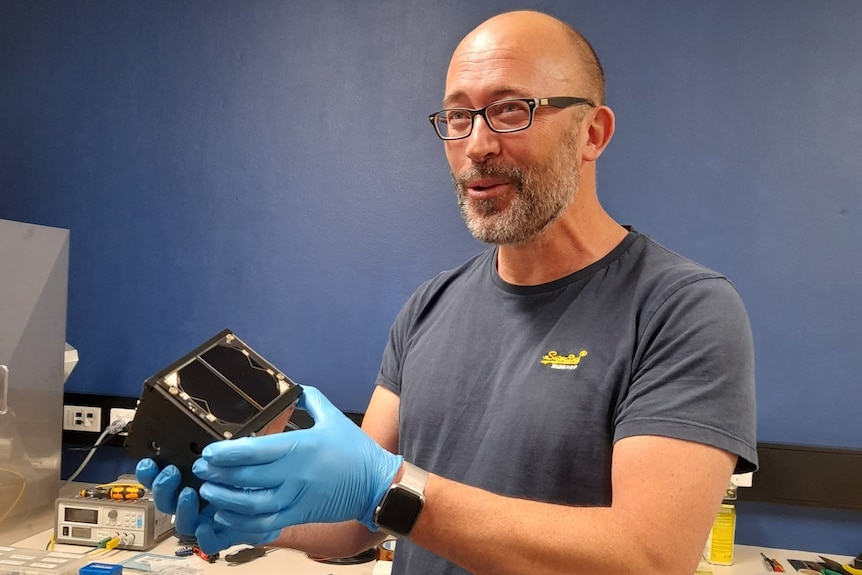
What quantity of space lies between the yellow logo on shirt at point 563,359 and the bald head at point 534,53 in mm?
449

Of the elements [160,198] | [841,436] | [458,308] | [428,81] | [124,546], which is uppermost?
[428,81]

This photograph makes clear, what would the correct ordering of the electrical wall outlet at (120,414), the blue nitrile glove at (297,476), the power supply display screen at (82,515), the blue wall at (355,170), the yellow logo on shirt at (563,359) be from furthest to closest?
1. the electrical wall outlet at (120,414)
2. the blue wall at (355,170)
3. the power supply display screen at (82,515)
4. the yellow logo on shirt at (563,359)
5. the blue nitrile glove at (297,476)

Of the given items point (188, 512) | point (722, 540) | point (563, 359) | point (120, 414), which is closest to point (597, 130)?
point (563, 359)

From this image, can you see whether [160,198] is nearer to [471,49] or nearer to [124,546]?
[124,546]

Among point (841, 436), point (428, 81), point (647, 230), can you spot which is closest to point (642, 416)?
point (647, 230)

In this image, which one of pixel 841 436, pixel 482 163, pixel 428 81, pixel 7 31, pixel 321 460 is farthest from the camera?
pixel 7 31

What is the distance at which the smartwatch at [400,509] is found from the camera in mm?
856

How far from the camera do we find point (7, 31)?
2240 millimetres

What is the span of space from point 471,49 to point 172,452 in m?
0.82

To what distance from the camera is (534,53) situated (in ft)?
3.74

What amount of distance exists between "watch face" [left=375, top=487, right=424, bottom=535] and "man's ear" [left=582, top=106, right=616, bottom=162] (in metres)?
0.68

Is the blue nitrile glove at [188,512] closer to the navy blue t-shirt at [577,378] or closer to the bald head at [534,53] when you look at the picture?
the navy blue t-shirt at [577,378]

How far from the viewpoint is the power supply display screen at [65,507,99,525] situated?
68.2 inches

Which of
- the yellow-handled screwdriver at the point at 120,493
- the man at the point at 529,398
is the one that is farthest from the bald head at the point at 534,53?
the yellow-handled screwdriver at the point at 120,493
